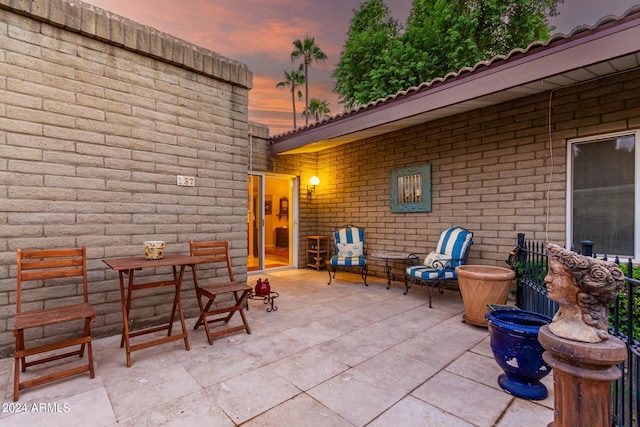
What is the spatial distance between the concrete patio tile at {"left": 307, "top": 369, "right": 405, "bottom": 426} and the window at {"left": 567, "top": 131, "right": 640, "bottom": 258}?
316 centimetres

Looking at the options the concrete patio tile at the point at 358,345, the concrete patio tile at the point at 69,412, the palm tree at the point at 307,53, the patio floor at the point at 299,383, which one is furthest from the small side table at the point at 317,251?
the palm tree at the point at 307,53

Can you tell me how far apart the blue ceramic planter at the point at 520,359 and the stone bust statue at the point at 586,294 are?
67cm

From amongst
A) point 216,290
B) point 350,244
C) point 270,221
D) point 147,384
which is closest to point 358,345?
point 216,290

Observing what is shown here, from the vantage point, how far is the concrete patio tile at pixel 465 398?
175cm

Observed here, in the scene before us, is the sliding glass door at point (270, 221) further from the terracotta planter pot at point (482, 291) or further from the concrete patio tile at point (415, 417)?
the concrete patio tile at point (415, 417)

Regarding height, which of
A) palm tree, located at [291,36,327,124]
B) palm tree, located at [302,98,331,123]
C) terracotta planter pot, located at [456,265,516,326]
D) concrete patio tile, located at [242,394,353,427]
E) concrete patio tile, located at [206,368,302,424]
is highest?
palm tree, located at [291,36,327,124]

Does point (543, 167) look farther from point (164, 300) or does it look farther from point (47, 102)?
point (47, 102)

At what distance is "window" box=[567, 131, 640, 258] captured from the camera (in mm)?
3232

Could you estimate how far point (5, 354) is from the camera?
2.49m

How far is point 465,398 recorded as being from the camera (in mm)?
1920

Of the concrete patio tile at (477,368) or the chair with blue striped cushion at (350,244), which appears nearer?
the concrete patio tile at (477,368)

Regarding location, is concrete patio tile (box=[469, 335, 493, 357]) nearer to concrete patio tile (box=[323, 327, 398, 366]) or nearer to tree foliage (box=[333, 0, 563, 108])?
concrete patio tile (box=[323, 327, 398, 366])

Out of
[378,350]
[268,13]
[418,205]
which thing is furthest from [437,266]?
[268,13]

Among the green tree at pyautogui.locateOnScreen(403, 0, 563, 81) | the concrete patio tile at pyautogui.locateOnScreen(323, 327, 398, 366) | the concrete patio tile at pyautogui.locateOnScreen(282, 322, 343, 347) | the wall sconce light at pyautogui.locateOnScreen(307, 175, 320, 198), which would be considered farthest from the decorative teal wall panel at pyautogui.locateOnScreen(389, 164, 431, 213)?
the green tree at pyautogui.locateOnScreen(403, 0, 563, 81)
